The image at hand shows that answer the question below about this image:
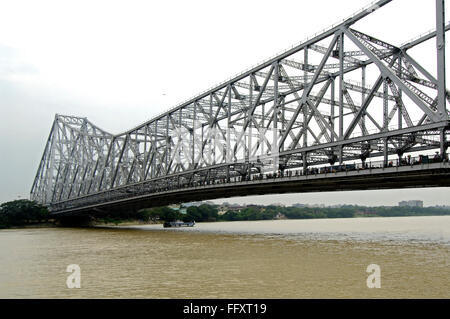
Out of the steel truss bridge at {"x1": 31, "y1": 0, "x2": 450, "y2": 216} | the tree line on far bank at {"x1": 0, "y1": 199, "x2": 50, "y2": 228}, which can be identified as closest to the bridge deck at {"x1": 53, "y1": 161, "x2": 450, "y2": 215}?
the steel truss bridge at {"x1": 31, "y1": 0, "x2": 450, "y2": 216}

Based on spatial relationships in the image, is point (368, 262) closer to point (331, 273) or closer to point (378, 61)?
point (331, 273)

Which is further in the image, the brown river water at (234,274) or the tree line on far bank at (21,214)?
the tree line on far bank at (21,214)

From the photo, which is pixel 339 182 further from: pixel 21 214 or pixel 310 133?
pixel 21 214

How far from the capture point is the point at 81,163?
369 ft

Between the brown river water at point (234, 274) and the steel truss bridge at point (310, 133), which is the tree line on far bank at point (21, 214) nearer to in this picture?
the steel truss bridge at point (310, 133)

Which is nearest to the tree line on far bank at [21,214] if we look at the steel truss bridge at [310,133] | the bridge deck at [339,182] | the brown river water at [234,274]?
the steel truss bridge at [310,133]

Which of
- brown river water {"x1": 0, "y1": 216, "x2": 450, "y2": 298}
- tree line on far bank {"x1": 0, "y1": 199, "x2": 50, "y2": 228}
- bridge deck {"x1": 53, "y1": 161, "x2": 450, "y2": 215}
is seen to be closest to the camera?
brown river water {"x1": 0, "y1": 216, "x2": 450, "y2": 298}

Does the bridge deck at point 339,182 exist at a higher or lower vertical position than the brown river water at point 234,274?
higher

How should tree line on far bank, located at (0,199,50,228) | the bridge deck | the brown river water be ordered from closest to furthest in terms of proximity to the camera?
the brown river water < the bridge deck < tree line on far bank, located at (0,199,50,228)

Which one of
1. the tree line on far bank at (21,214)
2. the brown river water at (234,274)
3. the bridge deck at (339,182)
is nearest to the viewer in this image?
the brown river water at (234,274)

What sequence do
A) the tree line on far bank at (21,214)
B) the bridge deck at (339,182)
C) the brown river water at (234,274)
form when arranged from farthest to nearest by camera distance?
1. the tree line on far bank at (21,214)
2. the bridge deck at (339,182)
3. the brown river water at (234,274)

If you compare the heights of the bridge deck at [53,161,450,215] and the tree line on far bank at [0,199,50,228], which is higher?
the bridge deck at [53,161,450,215]

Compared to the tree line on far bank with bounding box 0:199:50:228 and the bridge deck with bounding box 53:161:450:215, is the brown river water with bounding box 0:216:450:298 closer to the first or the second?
the bridge deck with bounding box 53:161:450:215
